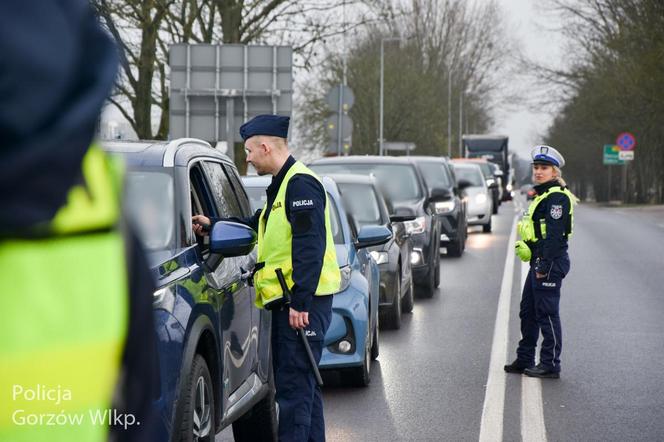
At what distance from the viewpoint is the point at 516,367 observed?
954 centimetres

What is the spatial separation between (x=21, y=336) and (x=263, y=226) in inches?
188

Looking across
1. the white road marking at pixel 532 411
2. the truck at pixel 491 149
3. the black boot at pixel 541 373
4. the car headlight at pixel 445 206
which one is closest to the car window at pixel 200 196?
the white road marking at pixel 532 411

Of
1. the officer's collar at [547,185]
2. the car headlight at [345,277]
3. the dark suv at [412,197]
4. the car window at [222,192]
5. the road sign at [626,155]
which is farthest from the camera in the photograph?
the road sign at [626,155]

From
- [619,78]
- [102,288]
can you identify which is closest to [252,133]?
[102,288]

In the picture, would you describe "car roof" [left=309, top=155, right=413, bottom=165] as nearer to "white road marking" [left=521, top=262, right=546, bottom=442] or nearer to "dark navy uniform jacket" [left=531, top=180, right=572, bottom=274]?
"dark navy uniform jacket" [left=531, top=180, right=572, bottom=274]

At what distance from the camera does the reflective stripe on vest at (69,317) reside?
1.02m

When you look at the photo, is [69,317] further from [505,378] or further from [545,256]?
[505,378]

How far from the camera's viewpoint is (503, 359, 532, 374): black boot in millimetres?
9523

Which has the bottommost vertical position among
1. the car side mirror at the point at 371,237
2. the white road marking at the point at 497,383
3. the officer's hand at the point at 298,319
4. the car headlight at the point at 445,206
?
the white road marking at the point at 497,383

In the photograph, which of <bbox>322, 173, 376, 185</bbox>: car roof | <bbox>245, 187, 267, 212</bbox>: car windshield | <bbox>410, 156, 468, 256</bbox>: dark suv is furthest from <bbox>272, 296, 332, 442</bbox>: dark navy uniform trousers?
<bbox>410, 156, 468, 256</bbox>: dark suv

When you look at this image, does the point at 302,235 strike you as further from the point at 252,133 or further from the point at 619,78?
the point at 619,78

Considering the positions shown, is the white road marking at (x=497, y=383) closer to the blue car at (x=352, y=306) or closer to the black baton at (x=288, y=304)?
the blue car at (x=352, y=306)

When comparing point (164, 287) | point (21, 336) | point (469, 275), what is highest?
point (21, 336)

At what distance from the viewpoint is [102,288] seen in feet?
3.51
